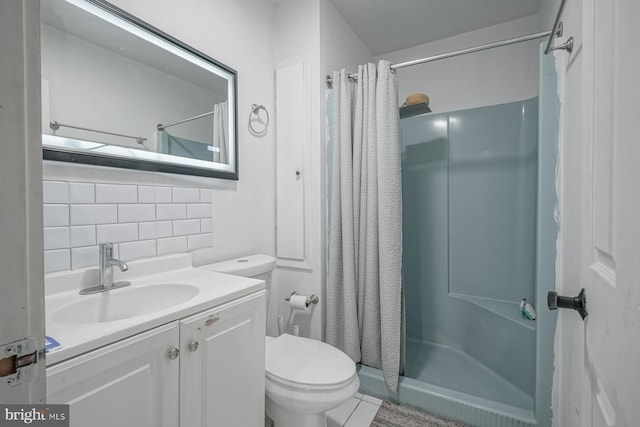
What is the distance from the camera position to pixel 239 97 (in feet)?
5.03

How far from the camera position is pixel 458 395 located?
54.4 inches

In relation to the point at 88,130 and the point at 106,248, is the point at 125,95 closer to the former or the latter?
the point at 88,130

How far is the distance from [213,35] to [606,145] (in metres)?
1.61

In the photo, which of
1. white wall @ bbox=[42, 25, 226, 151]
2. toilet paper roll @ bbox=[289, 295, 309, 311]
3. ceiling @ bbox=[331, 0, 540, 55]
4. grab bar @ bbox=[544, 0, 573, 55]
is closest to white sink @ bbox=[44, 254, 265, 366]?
white wall @ bbox=[42, 25, 226, 151]

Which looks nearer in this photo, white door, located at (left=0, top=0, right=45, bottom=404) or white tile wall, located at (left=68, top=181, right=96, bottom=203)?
white door, located at (left=0, top=0, right=45, bottom=404)

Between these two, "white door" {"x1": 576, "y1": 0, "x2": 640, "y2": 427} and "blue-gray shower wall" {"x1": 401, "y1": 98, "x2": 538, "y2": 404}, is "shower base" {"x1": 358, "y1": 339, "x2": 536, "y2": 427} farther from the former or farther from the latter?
"white door" {"x1": 576, "y1": 0, "x2": 640, "y2": 427}

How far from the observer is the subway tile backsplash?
0.87 meters

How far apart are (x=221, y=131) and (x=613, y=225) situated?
147 cm

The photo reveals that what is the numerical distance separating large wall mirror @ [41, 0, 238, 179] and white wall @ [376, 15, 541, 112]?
1.75 metres

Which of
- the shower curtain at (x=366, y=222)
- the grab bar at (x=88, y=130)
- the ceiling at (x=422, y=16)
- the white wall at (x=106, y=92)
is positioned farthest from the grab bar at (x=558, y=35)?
the grab bar at (x=88, y=130)

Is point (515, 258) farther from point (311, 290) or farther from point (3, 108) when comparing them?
point (3, 108)

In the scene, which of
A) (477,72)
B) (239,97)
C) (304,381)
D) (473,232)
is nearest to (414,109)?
(477,72)

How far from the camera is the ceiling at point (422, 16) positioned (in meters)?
1.82

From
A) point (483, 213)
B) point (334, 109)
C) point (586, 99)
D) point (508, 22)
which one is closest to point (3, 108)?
point (586, 99)
